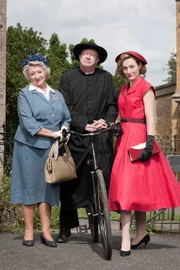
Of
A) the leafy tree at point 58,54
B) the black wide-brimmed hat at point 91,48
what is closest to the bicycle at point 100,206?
the black wide-brimmed hat at point 91,48

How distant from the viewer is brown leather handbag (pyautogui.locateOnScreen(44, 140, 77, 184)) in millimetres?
6007

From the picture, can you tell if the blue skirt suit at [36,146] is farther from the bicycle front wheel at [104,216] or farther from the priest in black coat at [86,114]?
the bicycle front wheel at [104,216]

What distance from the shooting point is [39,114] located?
20.8 ft

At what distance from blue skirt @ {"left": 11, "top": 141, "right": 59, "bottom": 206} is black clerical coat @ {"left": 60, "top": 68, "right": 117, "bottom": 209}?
0.63ft

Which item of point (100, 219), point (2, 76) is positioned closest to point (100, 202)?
point (100, 219)

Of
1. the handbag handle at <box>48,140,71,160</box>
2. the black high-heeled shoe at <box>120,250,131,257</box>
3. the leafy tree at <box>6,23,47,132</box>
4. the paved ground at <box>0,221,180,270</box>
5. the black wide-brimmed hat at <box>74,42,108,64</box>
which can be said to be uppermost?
the leafy tree at <box>6,23,47,132</box>

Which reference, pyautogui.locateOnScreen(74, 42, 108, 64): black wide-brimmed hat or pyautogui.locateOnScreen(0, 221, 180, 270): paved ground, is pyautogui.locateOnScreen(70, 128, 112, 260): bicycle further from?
pyautogui.locateOnScreen(74, 42, 108, 64): black wide-brimmed hat

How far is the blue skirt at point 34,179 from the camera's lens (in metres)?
6.38

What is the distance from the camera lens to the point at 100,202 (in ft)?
19.7

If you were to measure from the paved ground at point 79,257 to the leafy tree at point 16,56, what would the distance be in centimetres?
2374

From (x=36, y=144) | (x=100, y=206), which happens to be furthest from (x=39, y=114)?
(x=100, y=206)

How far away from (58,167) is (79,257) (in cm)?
86

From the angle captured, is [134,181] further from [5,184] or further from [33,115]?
[5,184]

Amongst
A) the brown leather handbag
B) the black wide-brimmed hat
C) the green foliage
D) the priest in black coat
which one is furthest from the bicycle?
the green foliage
